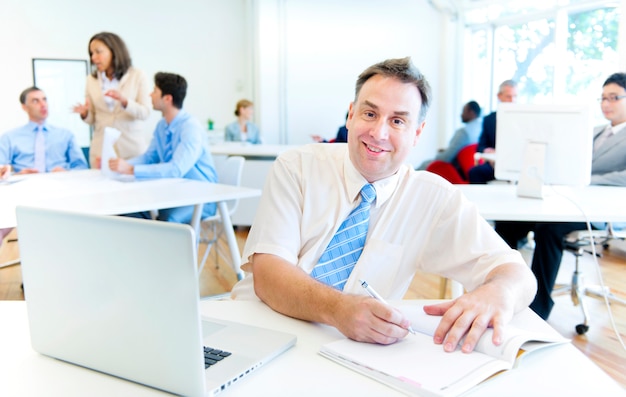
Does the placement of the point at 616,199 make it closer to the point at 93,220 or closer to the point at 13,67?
the point at 93,220

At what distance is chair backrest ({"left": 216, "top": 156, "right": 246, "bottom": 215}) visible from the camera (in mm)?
3662

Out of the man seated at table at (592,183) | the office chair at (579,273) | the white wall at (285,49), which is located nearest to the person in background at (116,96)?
the man seated at table at (592,183)

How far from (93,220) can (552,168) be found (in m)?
2.52

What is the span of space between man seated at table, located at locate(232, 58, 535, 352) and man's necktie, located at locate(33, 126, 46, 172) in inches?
129

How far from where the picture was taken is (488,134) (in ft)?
Result: 18.1

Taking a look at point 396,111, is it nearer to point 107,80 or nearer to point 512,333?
point 512,333

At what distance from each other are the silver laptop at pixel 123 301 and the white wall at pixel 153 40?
22.5 feet

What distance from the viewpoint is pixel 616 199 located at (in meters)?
2.80

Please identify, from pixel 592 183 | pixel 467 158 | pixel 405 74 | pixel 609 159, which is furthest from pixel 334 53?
pixel 405 74

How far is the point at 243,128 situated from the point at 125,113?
3.25 meters

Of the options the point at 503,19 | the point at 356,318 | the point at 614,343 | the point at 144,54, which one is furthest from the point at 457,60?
the point at 356,318

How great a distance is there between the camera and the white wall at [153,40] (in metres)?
6.92

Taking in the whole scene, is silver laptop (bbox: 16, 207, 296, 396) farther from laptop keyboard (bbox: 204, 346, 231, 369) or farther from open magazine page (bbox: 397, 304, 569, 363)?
open magazine page (bbox: 397, 304, 569, 363)

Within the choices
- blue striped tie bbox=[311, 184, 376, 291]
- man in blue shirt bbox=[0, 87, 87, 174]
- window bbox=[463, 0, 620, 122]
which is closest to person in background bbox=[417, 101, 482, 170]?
window bbox=[463, 0, 620, 122]
